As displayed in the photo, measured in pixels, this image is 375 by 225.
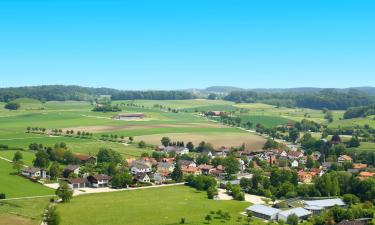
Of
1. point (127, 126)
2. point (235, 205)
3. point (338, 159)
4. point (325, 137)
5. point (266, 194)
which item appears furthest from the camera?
point (127, 126)

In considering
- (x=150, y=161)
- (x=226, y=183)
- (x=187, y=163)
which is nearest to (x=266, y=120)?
(x=187, y=163)

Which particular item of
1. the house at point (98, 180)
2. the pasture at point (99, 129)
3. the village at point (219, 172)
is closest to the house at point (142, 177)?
the village at point (219, 172)

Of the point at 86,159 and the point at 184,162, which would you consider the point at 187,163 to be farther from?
the point at 86,159

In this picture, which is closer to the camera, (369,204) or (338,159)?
(369,204)

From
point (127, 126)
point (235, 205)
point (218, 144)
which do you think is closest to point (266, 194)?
point (235, 205)

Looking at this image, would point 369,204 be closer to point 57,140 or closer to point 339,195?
point 339,195

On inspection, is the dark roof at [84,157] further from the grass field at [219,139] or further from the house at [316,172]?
the house at [316,172]

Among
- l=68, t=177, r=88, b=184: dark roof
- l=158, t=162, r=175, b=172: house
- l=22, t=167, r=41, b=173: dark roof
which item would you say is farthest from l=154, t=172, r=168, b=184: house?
l=22, t=167, r=41, b=173: dark roof
